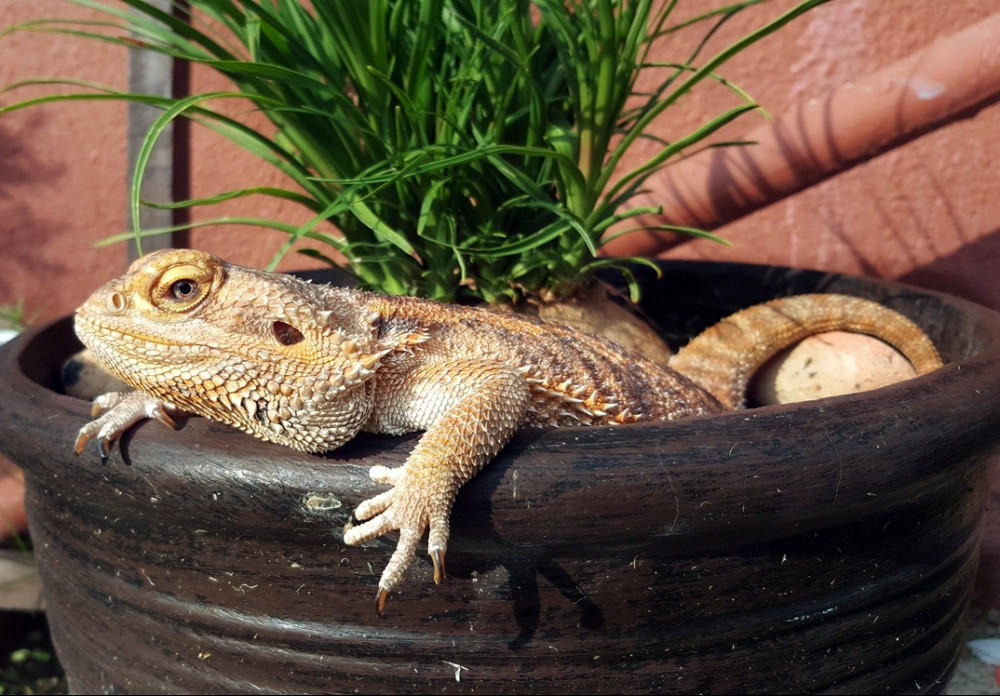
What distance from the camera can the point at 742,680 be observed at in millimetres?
932

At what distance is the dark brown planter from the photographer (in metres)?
0.81

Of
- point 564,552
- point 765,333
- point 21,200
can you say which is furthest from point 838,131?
point 21,200

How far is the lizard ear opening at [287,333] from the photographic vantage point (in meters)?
0.92

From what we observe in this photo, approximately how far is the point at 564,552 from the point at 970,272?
4.87 feet

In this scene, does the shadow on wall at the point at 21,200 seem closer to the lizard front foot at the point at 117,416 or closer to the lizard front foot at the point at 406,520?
the lizard front foot at the point at 117,416

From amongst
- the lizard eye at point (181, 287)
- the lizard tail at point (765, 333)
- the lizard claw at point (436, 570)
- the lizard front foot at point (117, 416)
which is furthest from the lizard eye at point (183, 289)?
the lizard tail at point (765, 333)

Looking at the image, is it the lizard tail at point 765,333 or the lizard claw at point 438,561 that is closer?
the lizard claw at point 438,561

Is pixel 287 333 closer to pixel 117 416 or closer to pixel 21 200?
pixel 117 416

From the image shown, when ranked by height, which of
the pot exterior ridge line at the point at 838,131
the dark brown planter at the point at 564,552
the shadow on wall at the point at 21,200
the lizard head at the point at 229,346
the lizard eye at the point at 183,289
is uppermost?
the pot exterior ridge line at the point at 838,131

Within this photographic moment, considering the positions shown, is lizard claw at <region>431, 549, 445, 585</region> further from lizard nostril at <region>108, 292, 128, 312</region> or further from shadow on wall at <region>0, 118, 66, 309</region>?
shadow on wall at <region>0, 118, 66, 309</region>

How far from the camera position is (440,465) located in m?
0.80

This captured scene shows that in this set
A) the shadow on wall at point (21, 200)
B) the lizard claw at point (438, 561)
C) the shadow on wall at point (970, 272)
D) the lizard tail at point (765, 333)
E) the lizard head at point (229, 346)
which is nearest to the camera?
the lizard claw at point (438, 561)

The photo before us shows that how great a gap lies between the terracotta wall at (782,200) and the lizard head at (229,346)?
4.21 feet

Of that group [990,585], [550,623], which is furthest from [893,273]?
[550,623]
